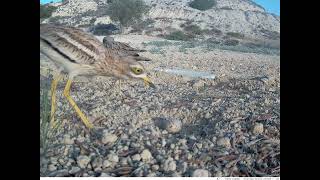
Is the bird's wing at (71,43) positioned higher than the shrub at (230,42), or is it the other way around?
the bird's wing at (71,43)

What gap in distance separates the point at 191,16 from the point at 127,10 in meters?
0.96

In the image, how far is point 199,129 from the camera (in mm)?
4129

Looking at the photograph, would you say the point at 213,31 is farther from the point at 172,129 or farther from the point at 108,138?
the point at 108,138

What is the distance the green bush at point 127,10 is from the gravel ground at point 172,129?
0.87 metres

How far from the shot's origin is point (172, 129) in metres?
4.09

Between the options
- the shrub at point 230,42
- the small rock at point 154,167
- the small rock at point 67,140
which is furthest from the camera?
the shrub at point 230,42

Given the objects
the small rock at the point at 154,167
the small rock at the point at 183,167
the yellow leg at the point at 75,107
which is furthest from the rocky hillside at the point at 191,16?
the small rock at the point at 183,167

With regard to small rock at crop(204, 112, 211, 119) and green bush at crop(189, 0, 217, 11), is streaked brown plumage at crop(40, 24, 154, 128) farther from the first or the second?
green bush at crop(189, 0, 217, 11)

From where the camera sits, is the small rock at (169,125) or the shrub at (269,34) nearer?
the small rock at (169,125)

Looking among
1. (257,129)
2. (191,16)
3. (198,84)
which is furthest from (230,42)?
→ (257,129)

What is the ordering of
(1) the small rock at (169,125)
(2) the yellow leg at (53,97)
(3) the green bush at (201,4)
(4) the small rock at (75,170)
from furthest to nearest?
(3) the green bush at (201,4), (1) the small rock at (169,125), (2) the yellow leg at (53,97), (4) the small rock at (75,170)

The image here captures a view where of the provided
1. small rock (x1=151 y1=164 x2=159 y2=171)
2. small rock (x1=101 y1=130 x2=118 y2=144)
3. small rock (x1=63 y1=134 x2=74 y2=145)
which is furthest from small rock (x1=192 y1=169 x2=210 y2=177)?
small rock (x1=63 y1=134 x2=74 y2=145)

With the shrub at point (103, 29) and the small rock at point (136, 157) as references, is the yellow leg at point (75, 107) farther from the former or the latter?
the shrub at point (103, 29)

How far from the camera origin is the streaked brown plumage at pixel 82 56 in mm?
3889
